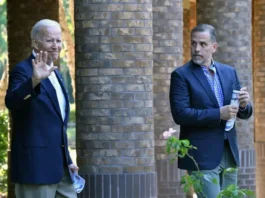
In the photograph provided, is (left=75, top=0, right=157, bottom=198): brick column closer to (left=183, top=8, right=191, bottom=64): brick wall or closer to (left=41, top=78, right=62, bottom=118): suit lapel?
(left=41, top=78, right=62, bottom=118): suit lapel

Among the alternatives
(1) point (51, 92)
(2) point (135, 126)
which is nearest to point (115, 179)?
(2) point (135, 126)

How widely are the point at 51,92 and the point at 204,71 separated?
Result: 4.98 ft

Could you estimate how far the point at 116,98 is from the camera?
34.9 feet

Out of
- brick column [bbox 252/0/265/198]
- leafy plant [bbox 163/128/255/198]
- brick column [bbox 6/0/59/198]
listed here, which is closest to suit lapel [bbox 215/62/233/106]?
leafy plant [bbox 163/128/255/198]

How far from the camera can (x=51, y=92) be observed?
816 cm

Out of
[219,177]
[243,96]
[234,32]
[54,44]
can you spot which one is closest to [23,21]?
[234,32]

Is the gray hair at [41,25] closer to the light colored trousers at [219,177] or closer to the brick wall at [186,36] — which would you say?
the light colored trousers at [219,177]

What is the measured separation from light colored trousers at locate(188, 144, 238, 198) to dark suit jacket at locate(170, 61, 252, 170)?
0.05 metres

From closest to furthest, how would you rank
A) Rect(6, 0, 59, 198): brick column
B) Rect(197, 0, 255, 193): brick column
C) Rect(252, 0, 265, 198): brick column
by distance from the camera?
Rect(197, 0, 255, 193): brick column → Rect(6, 0, 59, 198): brick column → Rect(252, 0, 265, 198): brick column

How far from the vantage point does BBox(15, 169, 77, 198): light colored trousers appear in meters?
8.11

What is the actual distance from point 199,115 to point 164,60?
15.9 feet

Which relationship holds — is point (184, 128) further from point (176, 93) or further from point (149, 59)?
point (149, 59)

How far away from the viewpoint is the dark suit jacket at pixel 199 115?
29.5 ft

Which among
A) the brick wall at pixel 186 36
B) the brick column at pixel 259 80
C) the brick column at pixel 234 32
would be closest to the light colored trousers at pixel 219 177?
the brick column at pixel 234 32
